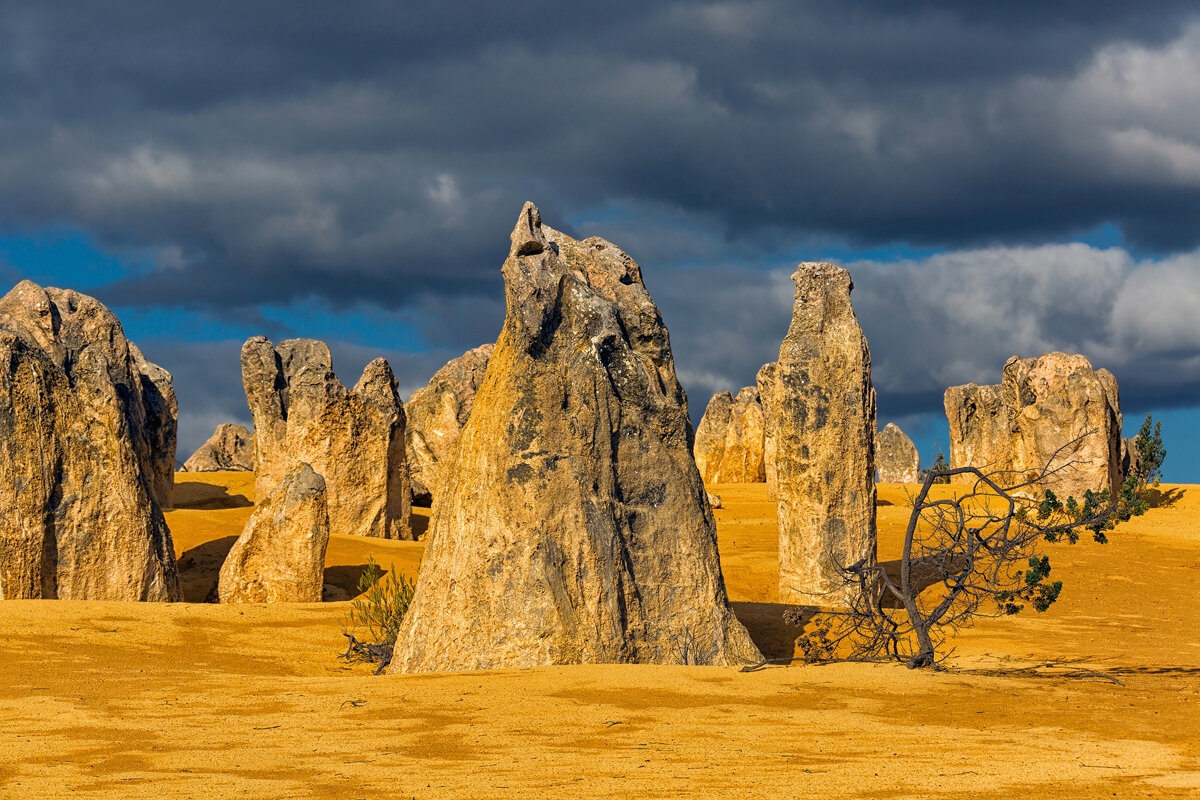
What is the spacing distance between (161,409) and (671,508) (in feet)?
58.8

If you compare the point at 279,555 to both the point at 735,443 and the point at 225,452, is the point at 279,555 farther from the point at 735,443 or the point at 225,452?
the point at 225,452

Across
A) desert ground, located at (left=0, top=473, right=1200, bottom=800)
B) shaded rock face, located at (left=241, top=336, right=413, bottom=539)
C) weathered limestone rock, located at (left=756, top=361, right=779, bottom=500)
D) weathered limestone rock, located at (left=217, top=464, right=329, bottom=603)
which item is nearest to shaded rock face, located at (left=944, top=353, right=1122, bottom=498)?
weathered limestone rock, located at (left=756, top=361, right=779, bottom=500)

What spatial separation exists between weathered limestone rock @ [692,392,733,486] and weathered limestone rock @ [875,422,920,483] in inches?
269

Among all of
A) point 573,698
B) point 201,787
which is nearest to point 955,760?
point 573,698

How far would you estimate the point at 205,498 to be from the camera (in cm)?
2666

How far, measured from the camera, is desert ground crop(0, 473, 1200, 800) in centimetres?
525

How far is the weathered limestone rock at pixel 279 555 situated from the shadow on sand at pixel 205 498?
1221 cm

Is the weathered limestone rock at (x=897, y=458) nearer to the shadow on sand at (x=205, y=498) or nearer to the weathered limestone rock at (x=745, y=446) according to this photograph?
the weathered limestone rock at (x=745, y=446)

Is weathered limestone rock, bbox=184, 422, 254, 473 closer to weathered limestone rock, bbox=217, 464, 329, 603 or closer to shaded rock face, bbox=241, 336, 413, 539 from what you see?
shaded rock face, bbox=241, 336, 413, 539

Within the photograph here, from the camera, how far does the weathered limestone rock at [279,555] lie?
Result: 45.0ft

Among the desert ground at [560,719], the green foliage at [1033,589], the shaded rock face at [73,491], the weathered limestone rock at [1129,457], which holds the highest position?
the weathered limestone rock at [1129,457]

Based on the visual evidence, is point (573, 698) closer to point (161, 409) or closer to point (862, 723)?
point (862, 723)

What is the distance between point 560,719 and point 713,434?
28.0 metres

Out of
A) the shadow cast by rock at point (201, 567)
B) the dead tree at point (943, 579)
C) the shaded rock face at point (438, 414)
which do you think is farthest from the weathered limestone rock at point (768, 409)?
the dead tree at point (943, 579)
